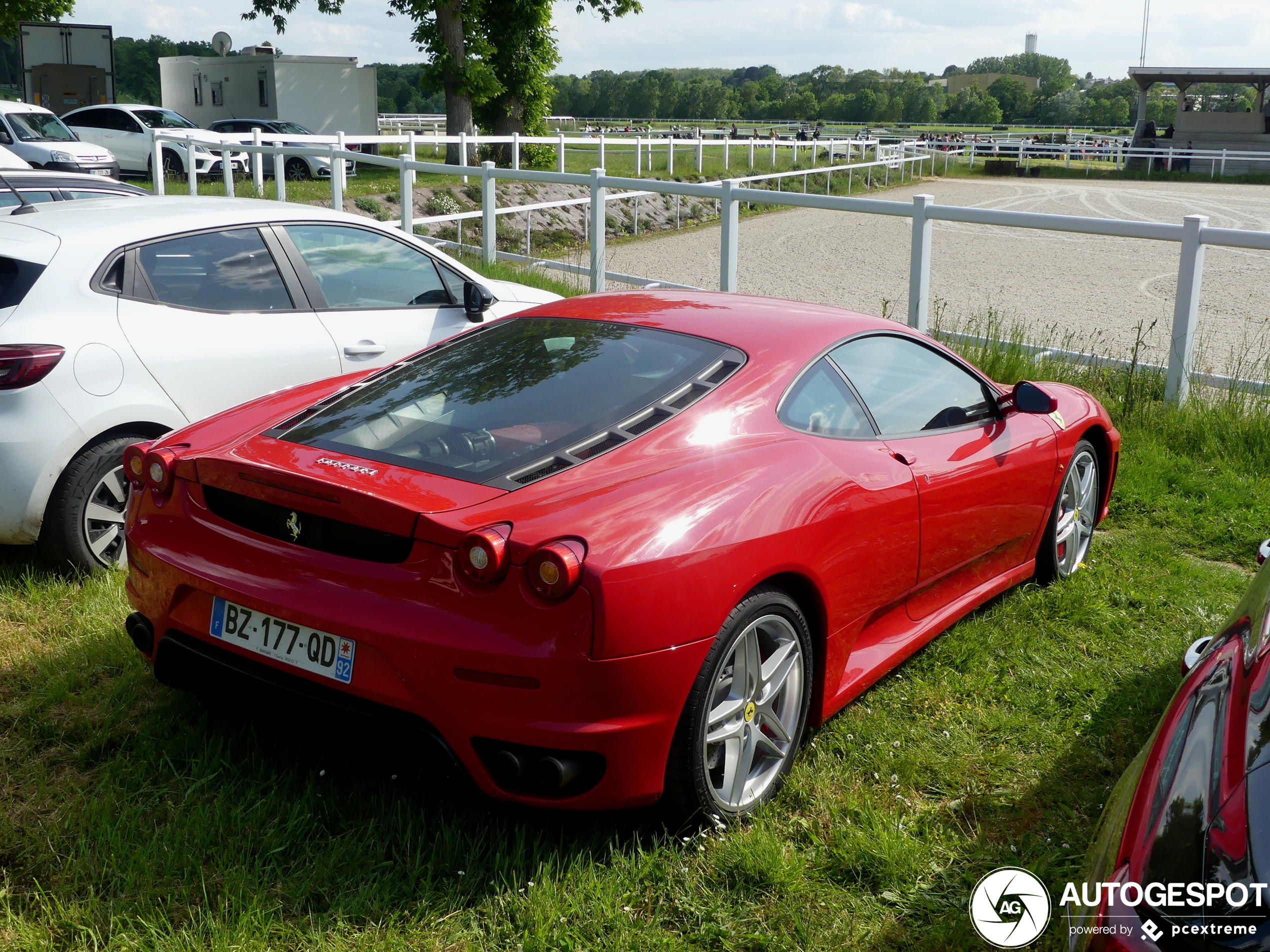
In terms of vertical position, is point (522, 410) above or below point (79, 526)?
above

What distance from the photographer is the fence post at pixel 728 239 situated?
9.88 m

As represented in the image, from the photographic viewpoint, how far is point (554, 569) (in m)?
2.68

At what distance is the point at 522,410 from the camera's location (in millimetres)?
3445

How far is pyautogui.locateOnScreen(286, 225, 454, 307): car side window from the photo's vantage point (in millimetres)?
5801

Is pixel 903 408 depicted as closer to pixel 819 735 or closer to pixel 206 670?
pixel 819 735

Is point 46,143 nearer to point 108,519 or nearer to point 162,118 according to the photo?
point 162,118

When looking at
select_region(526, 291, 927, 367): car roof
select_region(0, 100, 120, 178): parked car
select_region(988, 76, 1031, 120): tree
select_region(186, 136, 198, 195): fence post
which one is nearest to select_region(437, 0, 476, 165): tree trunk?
select_region(0, 100, 120, 178): parked car

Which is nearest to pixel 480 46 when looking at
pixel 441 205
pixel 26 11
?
pixel 441 205

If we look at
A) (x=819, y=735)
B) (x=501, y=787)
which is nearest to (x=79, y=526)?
(x=501, y=787)

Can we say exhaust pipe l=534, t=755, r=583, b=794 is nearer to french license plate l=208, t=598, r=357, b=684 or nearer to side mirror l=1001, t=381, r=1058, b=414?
french license plate l=208, t=598, r=357, b=684

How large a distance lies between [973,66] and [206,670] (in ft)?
632

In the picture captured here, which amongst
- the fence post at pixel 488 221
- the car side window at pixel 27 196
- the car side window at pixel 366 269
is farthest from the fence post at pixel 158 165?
the car side window at pixel 366 269

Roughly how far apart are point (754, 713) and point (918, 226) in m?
6.12

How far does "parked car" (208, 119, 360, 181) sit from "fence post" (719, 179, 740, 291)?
47.8ft
